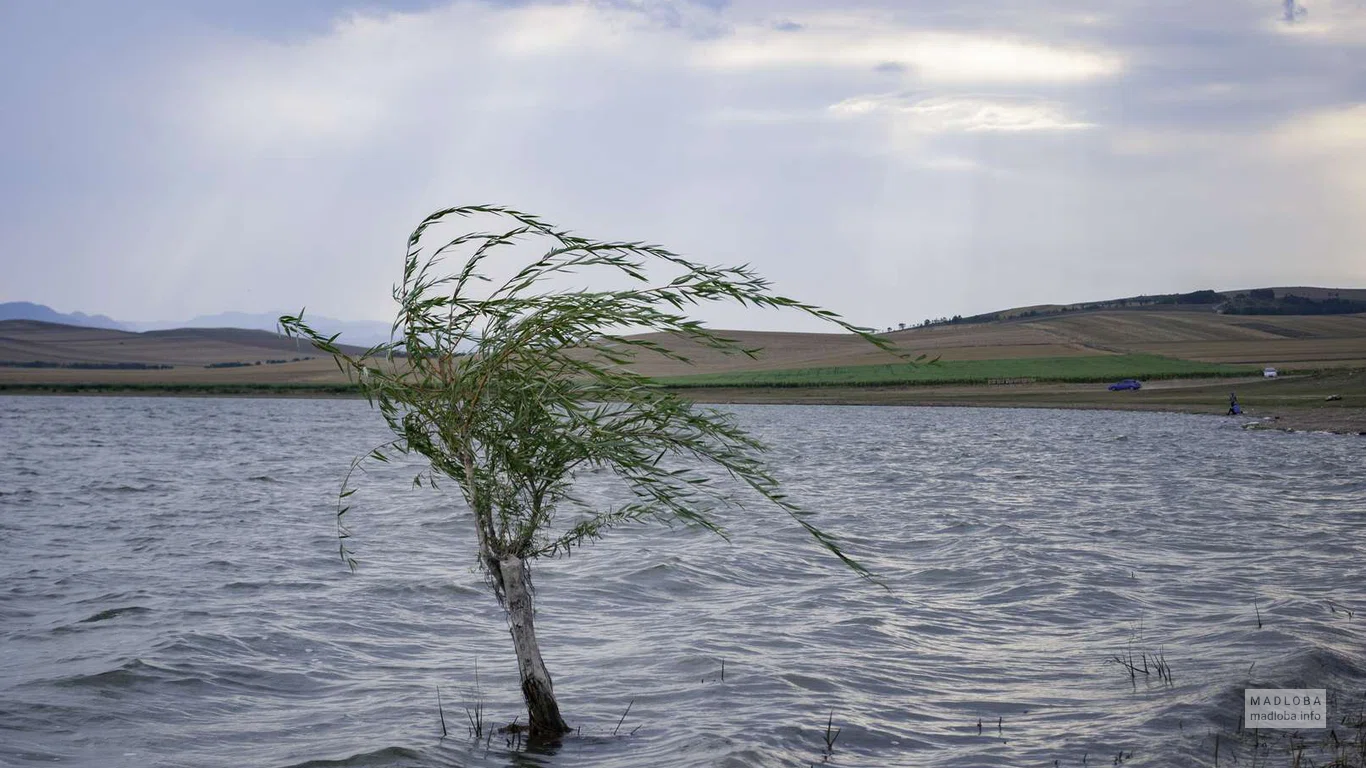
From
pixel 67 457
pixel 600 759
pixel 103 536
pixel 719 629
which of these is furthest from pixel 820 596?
pixel 67 457

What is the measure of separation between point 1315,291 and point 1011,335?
6195 centimetres

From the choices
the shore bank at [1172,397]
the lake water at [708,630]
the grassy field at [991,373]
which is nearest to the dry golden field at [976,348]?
the grassy field at [991,373]

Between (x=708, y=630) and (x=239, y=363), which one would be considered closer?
(x=708, y=630)

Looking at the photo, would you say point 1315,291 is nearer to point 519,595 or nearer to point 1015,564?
point 1015,564

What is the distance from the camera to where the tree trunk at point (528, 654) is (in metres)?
9.12

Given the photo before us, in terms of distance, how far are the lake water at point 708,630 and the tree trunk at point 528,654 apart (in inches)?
11.7

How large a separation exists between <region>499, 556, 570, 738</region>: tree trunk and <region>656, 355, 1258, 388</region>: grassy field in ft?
264

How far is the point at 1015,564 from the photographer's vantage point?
726 inches

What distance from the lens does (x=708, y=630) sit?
46.7 ft

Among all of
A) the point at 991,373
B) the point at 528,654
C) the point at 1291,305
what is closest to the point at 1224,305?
the point at 1291,305

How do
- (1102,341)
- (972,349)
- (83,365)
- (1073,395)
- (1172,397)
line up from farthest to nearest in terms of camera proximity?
1. (83,365)
2. (1102,341)
3. (972,349)
4. (1073,395)
5. (1172,397)

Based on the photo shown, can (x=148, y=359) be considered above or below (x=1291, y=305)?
below

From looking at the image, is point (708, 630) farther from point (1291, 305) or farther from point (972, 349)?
point (1291, 305)

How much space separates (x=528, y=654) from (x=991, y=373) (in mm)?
97732
